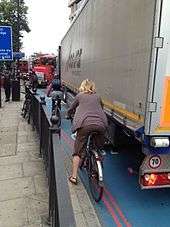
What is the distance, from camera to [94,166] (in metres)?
6.40

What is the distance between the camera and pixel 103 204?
6.16m

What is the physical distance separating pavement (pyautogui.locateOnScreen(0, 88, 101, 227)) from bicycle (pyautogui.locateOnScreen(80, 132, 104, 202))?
177mm

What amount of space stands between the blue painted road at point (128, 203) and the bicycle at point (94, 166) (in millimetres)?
211

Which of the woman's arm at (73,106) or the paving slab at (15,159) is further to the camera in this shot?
the paving slab at (15,159)

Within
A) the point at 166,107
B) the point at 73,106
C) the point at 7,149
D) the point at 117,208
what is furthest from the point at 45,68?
the point at 166,107

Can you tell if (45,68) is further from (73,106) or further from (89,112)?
(89,112)

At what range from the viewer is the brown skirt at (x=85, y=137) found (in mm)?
6590

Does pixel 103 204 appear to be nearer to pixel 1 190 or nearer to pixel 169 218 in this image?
pixel 169 218

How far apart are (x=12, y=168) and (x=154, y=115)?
3830 mm

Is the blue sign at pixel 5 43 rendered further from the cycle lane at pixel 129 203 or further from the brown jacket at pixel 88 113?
the brown jacket at pixel 88 113

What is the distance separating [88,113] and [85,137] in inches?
16.7

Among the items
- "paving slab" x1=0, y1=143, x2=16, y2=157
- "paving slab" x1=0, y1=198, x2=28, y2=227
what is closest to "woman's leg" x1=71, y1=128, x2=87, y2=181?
"paving slab" x1=0, y1=198, x2=28, y2=227

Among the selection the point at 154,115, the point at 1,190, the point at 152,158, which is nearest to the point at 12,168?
the point at 1,190

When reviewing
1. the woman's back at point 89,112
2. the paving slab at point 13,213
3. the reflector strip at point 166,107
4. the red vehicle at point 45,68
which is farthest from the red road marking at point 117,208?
the red vehicle at point 45,68
